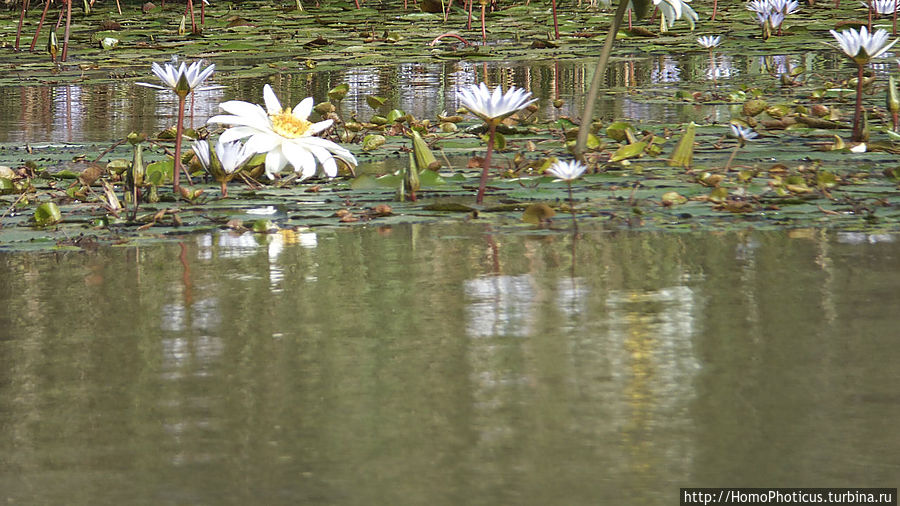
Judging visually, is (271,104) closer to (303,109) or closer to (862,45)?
(303,109)

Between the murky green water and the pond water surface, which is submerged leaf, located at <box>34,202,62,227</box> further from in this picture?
the pond water surface

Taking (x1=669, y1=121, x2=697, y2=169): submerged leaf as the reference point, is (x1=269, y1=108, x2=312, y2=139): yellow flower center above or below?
above

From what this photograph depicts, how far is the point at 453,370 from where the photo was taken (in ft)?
7.45

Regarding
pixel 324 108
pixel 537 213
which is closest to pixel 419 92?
pixel 324 108

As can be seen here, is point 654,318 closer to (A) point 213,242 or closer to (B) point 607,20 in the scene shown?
(A) point 213,242

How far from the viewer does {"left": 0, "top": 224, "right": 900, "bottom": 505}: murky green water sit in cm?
182

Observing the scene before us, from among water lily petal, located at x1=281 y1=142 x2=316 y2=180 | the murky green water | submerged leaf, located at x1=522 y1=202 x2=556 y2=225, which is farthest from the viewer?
water lily petal, located at x1=281 y1=142 x2=316 y2=180

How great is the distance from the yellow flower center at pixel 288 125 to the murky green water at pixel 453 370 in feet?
2.43

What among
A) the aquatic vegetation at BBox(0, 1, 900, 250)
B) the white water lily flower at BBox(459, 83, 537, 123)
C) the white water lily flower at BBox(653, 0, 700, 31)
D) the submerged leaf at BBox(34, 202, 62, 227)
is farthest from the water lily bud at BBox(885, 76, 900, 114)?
the submerged leaf at BBox(34, 202, 62, 227)

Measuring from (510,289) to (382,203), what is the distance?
1.14 m

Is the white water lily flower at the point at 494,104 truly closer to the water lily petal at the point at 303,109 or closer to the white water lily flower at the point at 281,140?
the white water lily flower at the point at 281,140

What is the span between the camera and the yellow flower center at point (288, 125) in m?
3.99

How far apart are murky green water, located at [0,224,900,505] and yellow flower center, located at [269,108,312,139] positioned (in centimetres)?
74

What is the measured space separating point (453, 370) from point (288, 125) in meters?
1.89
